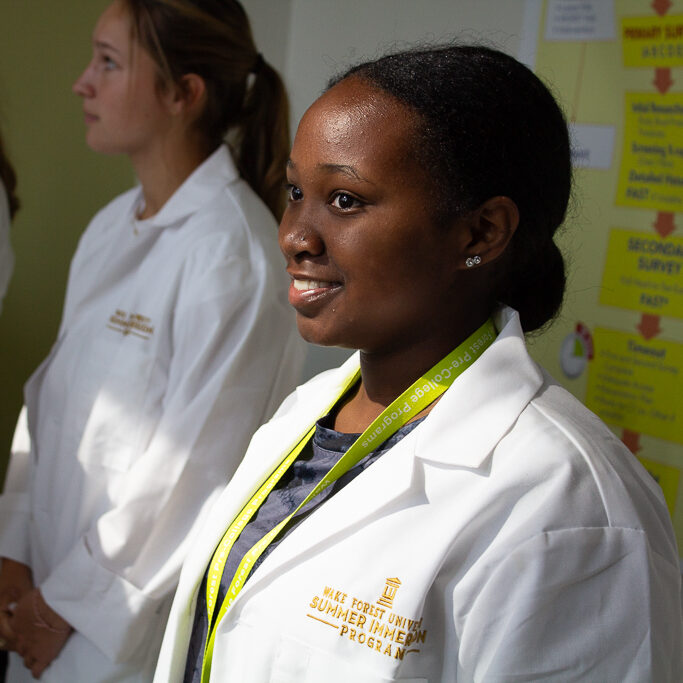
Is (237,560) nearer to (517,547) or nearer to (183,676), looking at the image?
(183,676)

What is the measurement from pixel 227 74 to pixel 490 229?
1091 millimetres

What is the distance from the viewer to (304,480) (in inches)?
45.3

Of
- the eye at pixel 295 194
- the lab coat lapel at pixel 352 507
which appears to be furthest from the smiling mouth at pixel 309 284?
the lab coat lapel at pixel 352 507

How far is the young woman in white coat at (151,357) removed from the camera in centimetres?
160

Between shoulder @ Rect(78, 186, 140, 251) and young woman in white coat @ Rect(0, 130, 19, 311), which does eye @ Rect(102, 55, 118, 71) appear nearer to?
shoulder @ Rect(78, 186, 140, 251)

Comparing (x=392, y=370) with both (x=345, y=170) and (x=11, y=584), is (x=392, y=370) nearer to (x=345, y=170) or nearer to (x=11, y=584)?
(x=345, y=170)

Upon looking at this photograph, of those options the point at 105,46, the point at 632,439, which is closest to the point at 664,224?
the point at 632,439

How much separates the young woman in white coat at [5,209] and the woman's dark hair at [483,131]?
1.70 meters

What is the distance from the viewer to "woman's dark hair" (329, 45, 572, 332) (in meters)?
0.96

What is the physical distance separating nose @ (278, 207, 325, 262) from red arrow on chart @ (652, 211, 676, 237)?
0.91m

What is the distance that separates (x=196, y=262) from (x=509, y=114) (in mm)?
869

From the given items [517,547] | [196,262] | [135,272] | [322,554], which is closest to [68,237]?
[135,272]

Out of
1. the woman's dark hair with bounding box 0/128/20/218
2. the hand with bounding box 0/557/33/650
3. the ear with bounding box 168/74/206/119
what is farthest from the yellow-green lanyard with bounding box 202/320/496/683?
the woman's dark hair with bounding box 0/128/20/218

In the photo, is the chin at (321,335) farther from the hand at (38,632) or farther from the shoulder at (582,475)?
the hand at (38,632)
